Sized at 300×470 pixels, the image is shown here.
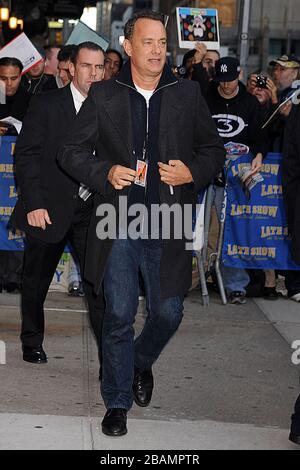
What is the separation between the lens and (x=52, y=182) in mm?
6684

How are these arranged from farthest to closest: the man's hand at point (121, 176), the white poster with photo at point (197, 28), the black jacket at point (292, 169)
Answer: the white poster with photo at point (197, 28) → the black jacket at point (292, 169) → the man's hand at point (121, 176)

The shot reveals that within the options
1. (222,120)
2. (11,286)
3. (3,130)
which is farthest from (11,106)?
(222,120)

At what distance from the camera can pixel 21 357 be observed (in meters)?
7.09

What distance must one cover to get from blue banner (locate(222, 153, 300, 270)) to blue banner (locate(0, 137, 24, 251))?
1.99 m

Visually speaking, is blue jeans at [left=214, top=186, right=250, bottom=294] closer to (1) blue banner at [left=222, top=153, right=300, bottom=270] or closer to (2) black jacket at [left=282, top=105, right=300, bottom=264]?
(1) blue banner at [left=222, top=153, right=300, bottom=270]

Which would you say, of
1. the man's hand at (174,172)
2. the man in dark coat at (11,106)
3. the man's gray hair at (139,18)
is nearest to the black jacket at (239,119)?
the man in dark coat at (11,106)

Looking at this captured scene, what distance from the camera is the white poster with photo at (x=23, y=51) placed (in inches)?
401

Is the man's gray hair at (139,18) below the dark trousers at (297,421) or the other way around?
the other way around

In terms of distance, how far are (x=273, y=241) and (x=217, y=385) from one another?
3366 mm

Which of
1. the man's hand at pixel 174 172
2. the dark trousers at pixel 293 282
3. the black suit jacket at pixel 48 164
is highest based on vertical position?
the man's hand at pixel 174 172

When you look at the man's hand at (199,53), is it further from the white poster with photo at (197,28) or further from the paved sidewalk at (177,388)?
the paved sidewalk at (177,388)

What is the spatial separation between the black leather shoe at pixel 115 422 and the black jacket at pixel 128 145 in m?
0.67

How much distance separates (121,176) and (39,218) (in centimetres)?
157
